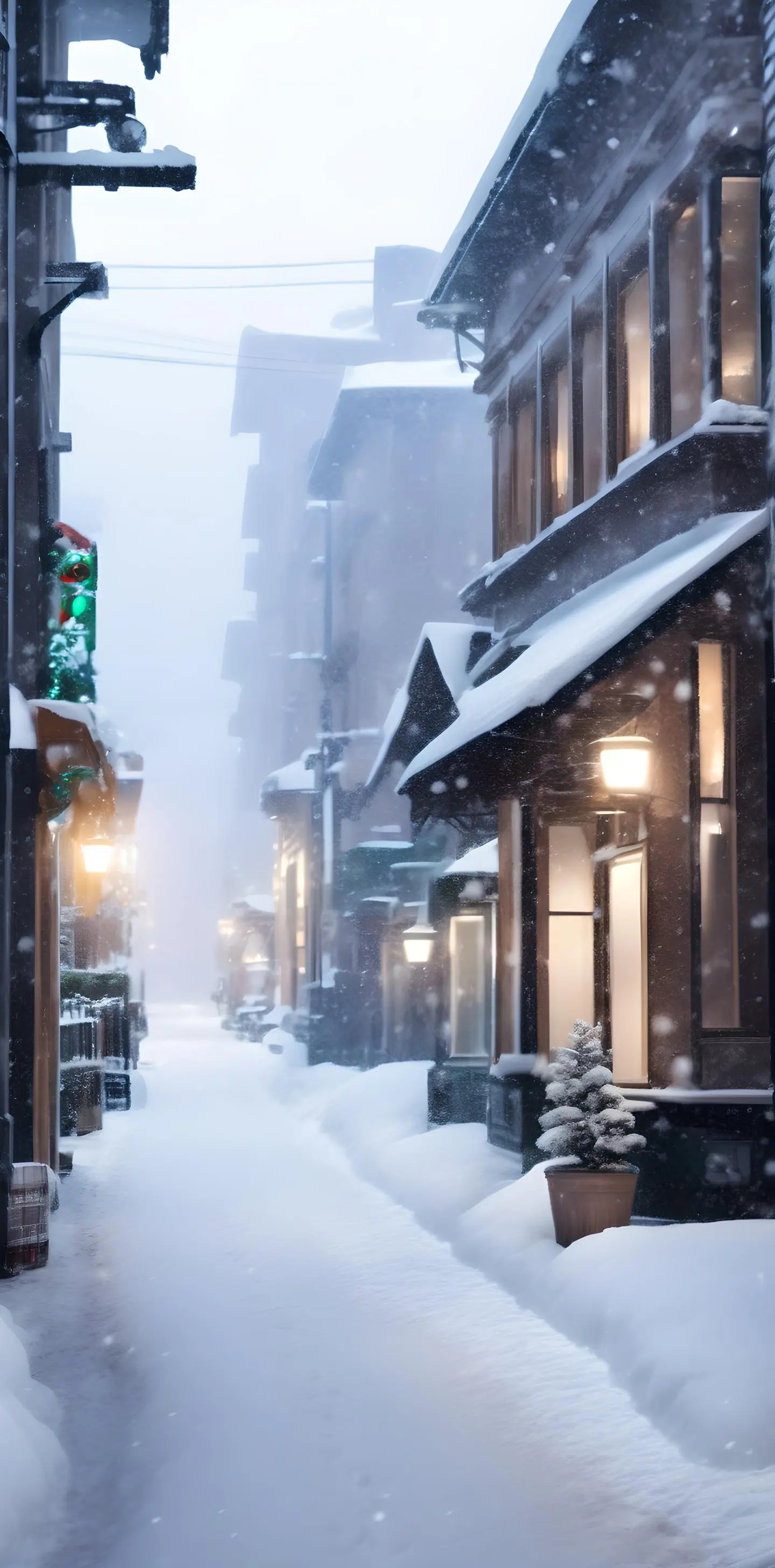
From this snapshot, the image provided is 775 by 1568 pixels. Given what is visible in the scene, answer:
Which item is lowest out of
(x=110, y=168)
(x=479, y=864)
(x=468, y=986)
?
(x=468, y=986)

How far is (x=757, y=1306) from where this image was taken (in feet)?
26.4

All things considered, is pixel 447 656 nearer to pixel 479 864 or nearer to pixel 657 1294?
pixel 479 864

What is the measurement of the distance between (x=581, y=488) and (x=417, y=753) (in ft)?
15.1

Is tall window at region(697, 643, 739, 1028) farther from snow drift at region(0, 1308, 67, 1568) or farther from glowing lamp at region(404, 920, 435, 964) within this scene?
glowing lamp at region(404, 920, 435, 964)

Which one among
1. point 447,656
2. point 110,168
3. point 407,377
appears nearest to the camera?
point 110,168

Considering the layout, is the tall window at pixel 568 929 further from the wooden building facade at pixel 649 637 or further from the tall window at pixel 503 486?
the tall window at pixel 503 486

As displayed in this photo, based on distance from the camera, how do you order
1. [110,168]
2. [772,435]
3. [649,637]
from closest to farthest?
[772,435] → [649,637] → [110,168]

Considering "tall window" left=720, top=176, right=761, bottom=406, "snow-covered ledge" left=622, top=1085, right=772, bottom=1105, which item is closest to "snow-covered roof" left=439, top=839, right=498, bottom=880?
"snow-covered ledge" left=622, top=1085, right=772, bottom=1105

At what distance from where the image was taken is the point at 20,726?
1288 cm

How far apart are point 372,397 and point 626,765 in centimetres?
2645

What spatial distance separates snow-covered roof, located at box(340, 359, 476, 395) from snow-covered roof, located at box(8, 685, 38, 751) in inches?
1000

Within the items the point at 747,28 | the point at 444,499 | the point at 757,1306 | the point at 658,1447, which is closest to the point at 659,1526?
the point at 658,1447

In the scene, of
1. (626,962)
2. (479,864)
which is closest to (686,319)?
(626,962)

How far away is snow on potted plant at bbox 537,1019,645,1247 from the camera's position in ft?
36.2
